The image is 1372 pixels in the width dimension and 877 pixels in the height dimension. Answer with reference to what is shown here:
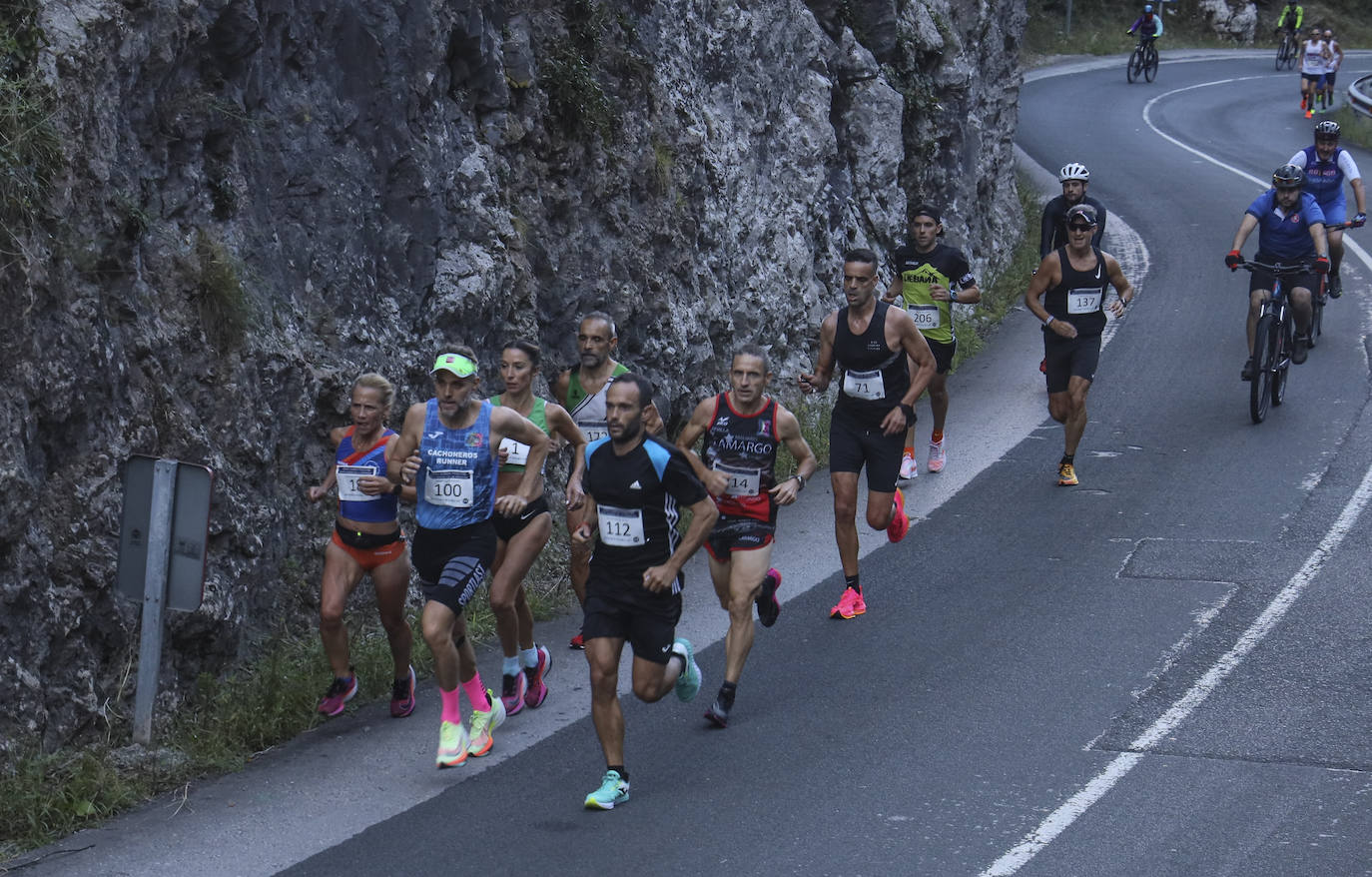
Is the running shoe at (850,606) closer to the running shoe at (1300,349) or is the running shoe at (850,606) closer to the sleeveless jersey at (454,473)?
the sleeveless jersey at (454,473)

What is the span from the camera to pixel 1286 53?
45.7 m

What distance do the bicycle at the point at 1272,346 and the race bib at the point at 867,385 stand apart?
5282 mm

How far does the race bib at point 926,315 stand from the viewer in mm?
12922

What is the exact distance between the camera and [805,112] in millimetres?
16062

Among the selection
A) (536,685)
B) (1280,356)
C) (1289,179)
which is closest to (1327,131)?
(1289,179)

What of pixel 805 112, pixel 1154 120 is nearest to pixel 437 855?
pixel 805 112

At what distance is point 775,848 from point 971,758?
1.40 metres

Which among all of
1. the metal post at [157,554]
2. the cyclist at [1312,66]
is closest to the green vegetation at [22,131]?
the metal post at [157,554]

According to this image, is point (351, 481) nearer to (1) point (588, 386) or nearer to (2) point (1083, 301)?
(1) point (588, 386)

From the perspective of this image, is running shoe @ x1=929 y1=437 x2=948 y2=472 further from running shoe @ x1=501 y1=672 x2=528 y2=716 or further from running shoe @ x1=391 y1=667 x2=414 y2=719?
running shoe @ x1=391 y1=667 x2=414 y2=719

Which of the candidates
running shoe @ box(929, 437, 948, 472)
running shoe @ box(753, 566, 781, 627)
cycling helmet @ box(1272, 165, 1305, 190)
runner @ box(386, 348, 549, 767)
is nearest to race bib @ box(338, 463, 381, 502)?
runner @ box(386, 348, 549, 767)

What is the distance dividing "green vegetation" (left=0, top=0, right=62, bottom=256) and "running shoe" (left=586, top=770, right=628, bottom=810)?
3.68 metres

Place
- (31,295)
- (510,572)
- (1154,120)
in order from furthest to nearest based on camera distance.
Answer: (1154,120) → (510,572) → (31,295)

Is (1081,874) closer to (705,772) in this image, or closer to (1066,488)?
(705,772)
